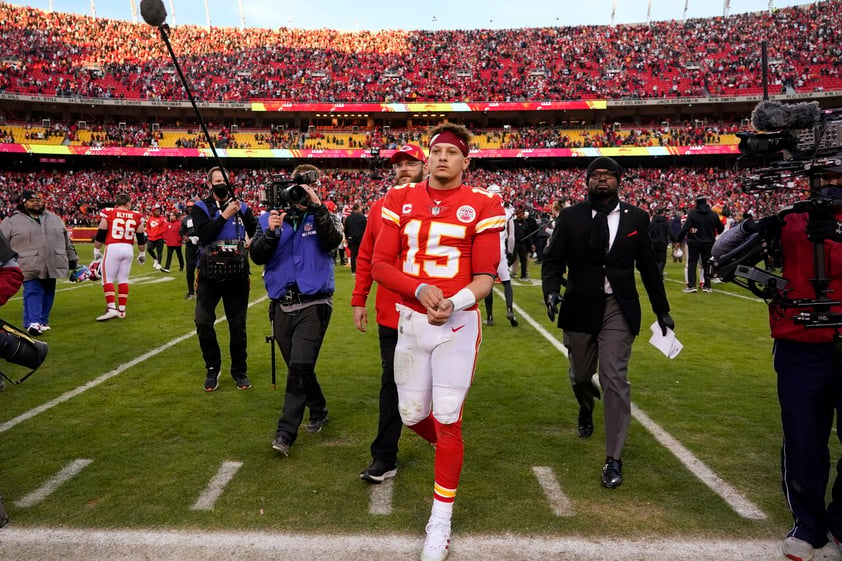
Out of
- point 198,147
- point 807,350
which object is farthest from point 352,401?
point 198,147

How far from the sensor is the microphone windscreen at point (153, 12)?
358 centimetres

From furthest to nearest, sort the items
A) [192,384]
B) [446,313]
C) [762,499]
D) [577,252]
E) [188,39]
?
1. [188,39]
2. [192,384]
3. [577,252]
4. [762,499]
5. [446,313]

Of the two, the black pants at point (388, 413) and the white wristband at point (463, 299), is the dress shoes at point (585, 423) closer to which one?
the black pants at point (388, 413)

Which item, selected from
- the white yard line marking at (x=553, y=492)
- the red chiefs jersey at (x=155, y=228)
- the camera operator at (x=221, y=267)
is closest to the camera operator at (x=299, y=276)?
the camera operator at (x=221, y=267)

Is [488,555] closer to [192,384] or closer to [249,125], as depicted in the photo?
[192,384]

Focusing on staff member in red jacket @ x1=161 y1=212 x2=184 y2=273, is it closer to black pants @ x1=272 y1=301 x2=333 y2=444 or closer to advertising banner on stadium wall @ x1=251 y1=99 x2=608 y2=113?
black pants @ x1=272 y1=301 x2=333 y2=444

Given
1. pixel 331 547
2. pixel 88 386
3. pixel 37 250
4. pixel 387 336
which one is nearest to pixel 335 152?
pixel 37 250

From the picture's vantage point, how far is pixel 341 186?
4306 cm

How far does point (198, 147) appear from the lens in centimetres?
4600

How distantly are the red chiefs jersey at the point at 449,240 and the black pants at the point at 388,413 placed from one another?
839mm

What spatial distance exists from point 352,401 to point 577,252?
260 cm

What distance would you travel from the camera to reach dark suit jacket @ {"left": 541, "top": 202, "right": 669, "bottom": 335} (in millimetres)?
3875

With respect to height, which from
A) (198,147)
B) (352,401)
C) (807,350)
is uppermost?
(198,147)

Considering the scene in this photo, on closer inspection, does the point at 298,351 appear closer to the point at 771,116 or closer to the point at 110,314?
the point at 771,116
